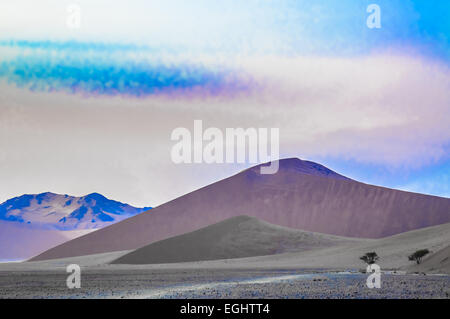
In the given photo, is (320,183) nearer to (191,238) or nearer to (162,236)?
(162,236)

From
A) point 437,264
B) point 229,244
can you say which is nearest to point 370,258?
point 437,264

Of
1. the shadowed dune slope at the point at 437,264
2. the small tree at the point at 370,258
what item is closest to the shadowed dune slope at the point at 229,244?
the small tree at the point at 370,258

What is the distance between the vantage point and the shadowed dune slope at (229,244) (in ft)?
294

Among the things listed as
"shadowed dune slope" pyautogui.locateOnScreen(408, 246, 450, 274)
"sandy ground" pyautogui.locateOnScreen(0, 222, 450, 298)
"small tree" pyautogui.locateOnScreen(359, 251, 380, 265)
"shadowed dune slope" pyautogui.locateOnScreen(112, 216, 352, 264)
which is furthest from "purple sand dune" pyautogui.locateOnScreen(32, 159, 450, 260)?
"shadowed dune slope" pyautogui.locateOnScreen(408, 246, 450, 274)

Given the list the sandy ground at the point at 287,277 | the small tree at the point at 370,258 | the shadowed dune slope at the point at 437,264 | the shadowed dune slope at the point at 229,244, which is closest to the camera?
the sandy ground at the point at 287,277

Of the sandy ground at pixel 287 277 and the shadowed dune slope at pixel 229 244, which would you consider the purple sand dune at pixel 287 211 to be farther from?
the shadowed dune slope at pixel 229 244

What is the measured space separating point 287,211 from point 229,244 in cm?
6922

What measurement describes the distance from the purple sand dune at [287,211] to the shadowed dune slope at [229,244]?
48222mm

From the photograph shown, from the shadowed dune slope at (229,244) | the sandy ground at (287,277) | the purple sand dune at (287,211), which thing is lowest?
the sandy ground at (287,277)

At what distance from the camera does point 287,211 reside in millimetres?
162500

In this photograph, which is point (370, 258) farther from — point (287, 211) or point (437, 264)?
point (287, 211)
